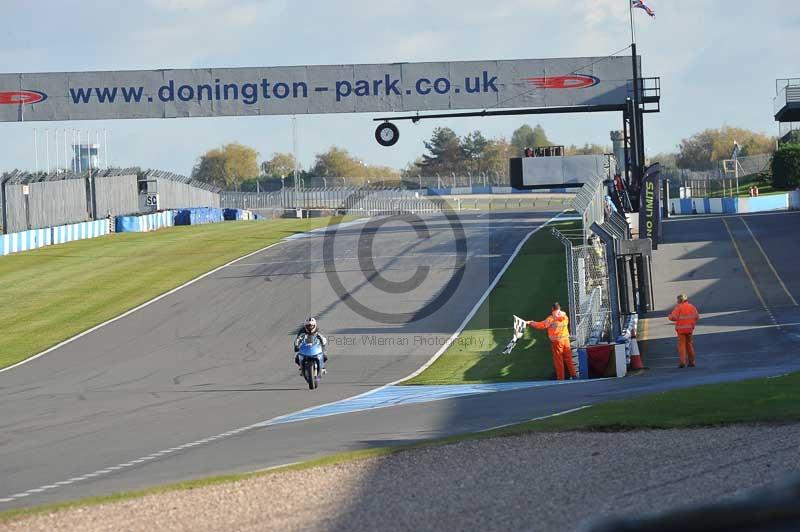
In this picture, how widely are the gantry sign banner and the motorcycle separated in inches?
725

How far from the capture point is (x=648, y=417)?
13.2 meters

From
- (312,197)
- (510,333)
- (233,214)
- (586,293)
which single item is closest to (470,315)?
(510,333)

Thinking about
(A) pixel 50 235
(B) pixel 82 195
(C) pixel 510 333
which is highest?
(B) pixel 82 195

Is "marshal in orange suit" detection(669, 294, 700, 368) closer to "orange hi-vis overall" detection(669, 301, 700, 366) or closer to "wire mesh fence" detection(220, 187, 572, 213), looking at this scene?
"orange hi-vis overall" detection(669, 301, 700, 366)

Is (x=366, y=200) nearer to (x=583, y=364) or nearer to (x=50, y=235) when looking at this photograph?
(x=50, y=235)

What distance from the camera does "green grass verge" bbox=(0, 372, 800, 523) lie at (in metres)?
11.0

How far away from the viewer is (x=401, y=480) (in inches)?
416

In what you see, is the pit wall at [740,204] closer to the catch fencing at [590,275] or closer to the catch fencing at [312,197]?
the catch fencing at [312,197]

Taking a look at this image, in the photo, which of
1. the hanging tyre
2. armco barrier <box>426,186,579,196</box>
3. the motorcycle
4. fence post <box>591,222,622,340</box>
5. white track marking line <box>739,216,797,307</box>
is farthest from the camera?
armco barrier <box>426,186,579,196</box>

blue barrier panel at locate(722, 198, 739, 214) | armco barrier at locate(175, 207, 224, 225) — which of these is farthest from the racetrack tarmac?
armco barrier at locate(175, 207, 224, 225)

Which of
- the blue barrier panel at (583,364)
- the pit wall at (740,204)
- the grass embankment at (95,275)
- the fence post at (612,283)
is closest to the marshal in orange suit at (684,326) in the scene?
the fence post at (612,283)

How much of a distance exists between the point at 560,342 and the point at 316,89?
1985 centimetres

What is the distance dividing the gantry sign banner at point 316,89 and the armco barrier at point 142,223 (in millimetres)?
19472

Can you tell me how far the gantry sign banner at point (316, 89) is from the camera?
125 ft
